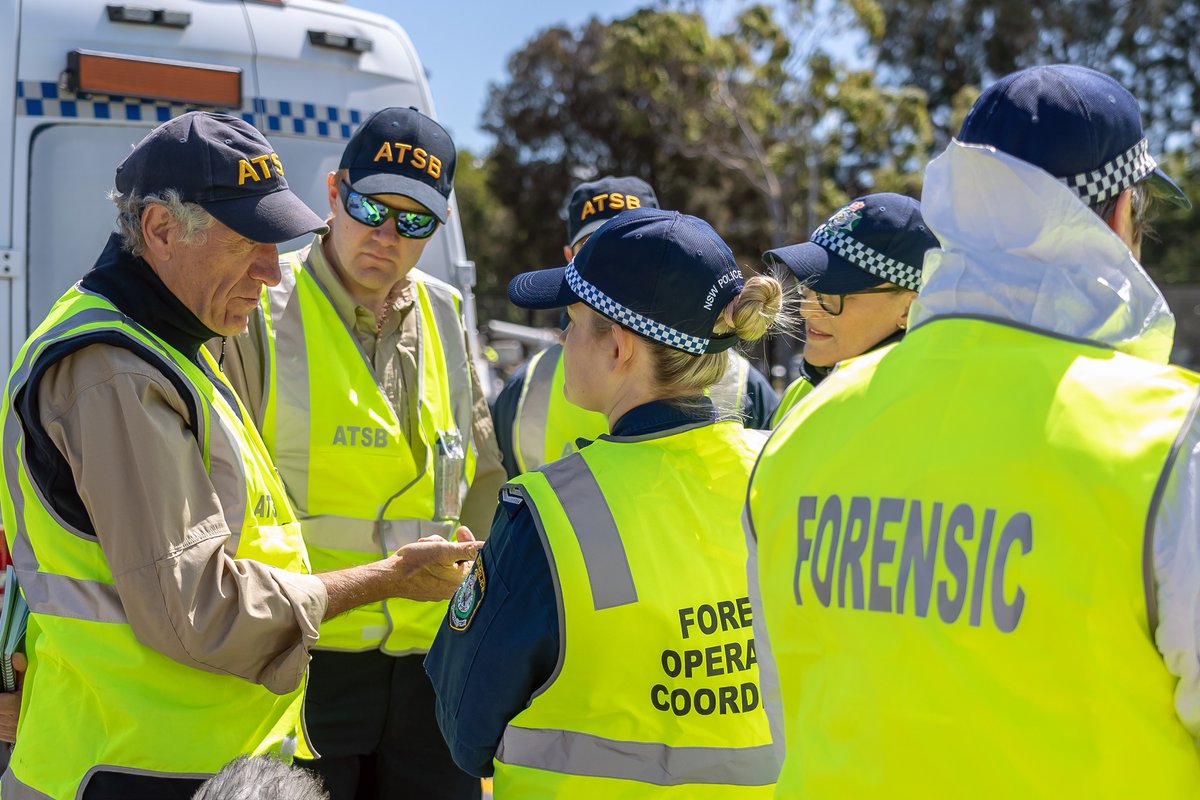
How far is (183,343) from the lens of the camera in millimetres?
2205

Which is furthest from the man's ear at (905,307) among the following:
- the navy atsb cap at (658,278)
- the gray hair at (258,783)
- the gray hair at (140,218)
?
the gray hair at (258,783)

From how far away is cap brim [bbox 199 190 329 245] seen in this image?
218 cm

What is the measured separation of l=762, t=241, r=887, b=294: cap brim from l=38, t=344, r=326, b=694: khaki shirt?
1.57 metres

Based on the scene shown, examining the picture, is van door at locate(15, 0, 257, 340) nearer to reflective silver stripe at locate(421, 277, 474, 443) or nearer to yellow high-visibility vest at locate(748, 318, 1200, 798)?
reflective silver stripe at locate(421, 277, 474, 443)

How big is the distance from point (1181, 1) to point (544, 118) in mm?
18825

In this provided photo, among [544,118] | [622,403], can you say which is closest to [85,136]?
[622,403]

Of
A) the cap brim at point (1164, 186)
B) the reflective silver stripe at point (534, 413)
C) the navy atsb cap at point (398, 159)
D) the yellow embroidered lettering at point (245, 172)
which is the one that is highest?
the cap brim at point (1164, 186)

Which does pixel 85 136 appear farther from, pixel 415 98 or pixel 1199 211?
pixel 1199 211

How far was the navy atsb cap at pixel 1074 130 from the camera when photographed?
1.43 m

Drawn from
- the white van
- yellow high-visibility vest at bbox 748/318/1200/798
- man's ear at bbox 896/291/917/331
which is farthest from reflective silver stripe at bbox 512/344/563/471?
yellow high-visibility vest at bbox 748/318/1200/798

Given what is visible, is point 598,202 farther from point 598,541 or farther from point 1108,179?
point 1108,179

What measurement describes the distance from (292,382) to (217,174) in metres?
0.87

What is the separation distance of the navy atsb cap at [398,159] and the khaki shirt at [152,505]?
123cm

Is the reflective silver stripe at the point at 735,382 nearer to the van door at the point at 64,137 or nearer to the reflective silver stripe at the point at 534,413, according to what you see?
the reflective silver stripe at the point at 534,413
